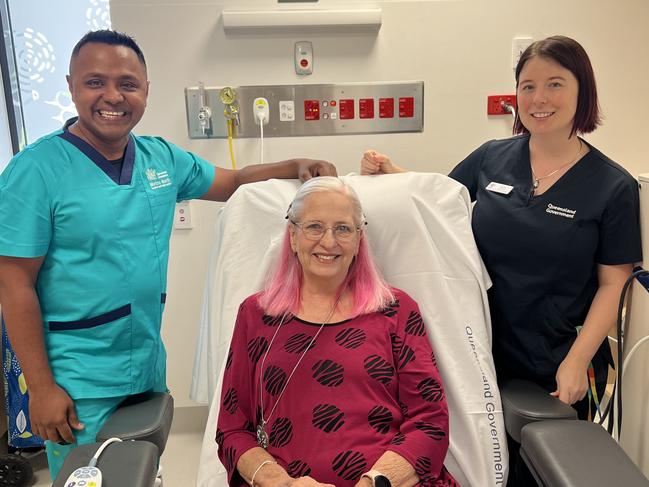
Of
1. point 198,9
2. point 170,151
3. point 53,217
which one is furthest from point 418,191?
point 198,9

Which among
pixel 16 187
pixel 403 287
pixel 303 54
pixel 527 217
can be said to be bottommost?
pixel 403 287

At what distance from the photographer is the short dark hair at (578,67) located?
56.8 inches

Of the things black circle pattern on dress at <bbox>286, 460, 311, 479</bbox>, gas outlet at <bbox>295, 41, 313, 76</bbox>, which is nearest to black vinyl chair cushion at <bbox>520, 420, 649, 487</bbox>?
black circle pattern on dress at <bbox>286, 460, 311, 479</bbox>

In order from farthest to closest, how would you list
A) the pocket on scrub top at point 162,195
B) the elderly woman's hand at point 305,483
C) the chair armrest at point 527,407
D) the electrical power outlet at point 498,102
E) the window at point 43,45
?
the window at point 43,45, the electrical power outlet at point 498,102, the pocket on scrub top at point 162,195, the chair armrest at point 527,407, the elderly woman's hand at point 305,483

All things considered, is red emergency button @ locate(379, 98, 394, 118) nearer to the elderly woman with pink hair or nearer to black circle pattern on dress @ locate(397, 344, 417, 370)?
the elderly woman with pink hair

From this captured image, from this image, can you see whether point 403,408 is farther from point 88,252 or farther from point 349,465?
point 88,252

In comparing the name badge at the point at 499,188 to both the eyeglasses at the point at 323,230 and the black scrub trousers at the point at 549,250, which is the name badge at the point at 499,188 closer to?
the black scrub trousers at the point at 549,250

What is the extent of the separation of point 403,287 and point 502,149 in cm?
53

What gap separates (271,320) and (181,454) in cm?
141

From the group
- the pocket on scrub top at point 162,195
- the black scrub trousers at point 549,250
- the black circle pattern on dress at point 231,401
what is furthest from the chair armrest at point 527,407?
the pocket on scrub top at point 162,195

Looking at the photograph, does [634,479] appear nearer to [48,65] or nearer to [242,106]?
[242,106]

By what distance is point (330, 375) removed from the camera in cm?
132

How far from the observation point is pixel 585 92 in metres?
1.47

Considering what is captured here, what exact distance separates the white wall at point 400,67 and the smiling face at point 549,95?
0.99 m
